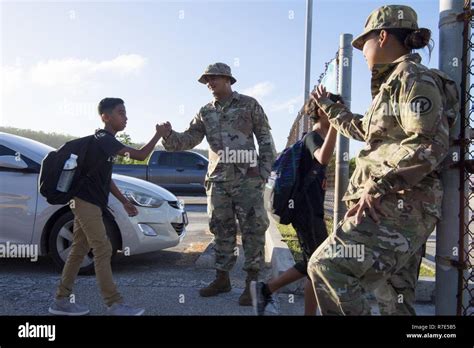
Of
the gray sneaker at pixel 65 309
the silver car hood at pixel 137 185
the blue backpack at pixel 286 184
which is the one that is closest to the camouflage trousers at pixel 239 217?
the blue backpack at pixel 286 184

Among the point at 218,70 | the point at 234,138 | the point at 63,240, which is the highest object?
the point at 218,70

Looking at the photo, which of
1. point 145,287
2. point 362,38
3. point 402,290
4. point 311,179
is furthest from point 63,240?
point 362,38

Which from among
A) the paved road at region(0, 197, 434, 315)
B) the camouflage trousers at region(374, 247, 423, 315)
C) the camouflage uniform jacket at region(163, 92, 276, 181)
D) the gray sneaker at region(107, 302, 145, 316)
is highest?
the camouflage uniform jacket at region(163, 92, 276, 181)

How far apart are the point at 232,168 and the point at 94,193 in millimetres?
1266

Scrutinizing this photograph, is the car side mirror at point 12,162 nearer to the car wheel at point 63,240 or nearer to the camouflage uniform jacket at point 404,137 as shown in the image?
the car wheel at point 63,240

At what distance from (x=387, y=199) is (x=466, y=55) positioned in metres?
0.93

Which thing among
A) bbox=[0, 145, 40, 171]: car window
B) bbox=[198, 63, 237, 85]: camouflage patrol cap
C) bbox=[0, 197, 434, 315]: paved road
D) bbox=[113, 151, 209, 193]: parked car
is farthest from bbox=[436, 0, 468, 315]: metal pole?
bbox=[113, 151, 209, 193]: parked car

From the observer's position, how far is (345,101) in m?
3.87

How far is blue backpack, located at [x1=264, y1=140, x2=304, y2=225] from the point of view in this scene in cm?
303

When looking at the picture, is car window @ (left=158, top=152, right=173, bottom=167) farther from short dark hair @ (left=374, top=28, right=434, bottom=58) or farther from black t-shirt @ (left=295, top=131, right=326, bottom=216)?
short dark hair @ (left=374, top=28, right=434, bottom=58)

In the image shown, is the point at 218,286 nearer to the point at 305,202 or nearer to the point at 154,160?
the point at 305,202

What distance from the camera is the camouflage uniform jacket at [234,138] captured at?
13.1 ft
